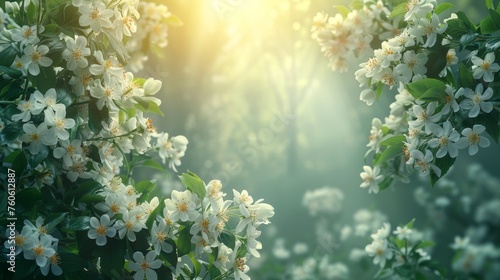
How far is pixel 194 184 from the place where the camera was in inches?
78.6

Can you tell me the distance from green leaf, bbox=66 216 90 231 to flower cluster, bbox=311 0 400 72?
1.36 meters

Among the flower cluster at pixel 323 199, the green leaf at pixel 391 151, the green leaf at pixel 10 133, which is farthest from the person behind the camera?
the flower cluster at pixel 323 199

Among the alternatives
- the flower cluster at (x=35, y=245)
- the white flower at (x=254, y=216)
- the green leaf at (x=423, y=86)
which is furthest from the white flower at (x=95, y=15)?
the green leaf at (x=423, y=86)

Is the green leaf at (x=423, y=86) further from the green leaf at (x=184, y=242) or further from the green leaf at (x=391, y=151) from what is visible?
the green leaf at (x=184, y=242)

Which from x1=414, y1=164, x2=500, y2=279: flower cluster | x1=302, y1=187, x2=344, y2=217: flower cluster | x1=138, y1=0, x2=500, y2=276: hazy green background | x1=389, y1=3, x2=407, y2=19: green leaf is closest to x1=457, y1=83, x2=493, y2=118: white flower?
x1=389, y1=3, x2=407, y2=19: green leaf

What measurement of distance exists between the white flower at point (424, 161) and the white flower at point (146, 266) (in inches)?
35.2

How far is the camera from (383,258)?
9.29ft

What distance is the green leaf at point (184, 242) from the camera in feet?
6.42

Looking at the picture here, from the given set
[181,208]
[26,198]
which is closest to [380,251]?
[181,208]

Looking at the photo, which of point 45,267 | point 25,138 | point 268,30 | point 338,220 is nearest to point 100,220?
point 45,267

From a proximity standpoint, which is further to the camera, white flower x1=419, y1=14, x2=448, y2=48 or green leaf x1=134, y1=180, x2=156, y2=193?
green leaf x1=134, y1=180, x2=156, y2=193

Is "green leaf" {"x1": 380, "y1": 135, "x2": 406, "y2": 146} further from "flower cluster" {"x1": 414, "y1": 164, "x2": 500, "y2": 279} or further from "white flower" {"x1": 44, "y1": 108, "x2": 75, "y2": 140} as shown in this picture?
"flower cluster" {"x1": 414, "y1": 164, "x2": 500, "y2": 279}

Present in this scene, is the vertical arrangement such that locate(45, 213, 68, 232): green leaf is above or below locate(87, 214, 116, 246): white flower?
below

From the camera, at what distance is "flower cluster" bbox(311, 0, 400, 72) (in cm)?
262
